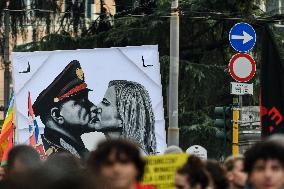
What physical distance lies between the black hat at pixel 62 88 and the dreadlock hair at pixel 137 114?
0.59 meters

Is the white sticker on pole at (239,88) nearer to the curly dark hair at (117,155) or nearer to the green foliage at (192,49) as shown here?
the curly dark hair at (117,155)

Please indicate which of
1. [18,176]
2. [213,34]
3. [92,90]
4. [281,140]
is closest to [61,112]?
[92,90]

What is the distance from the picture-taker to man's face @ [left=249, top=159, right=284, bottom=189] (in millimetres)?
4336

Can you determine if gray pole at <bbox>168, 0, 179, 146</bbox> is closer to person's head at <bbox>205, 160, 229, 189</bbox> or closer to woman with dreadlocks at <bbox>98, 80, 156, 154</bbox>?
woman with dreadlocks at <bbox>98, 80, 156, 154</bbox>

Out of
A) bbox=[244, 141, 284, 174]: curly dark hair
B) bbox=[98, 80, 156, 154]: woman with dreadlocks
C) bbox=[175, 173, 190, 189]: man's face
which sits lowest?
bbox=[98, 80, 156, 154]: woman with dreadlocks

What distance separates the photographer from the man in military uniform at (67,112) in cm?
1285

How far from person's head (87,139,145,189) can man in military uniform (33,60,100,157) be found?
8712 mm

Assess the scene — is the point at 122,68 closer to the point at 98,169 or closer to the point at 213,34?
the point at 98,169

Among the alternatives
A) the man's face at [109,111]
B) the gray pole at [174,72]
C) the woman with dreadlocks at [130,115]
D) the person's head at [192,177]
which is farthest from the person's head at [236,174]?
the gray pole at [174,72]

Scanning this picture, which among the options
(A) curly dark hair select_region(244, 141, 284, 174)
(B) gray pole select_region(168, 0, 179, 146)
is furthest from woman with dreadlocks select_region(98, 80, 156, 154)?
(A) curly dark hair select_region(244, 141, 284, 174)

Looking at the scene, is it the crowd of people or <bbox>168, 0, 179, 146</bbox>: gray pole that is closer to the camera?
the crowd of people

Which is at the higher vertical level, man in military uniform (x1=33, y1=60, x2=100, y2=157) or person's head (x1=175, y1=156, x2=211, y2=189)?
person's head (x1=175, y1=156, x2=211, y2=189)

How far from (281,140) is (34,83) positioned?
28.3 ft

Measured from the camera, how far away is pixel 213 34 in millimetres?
24969
